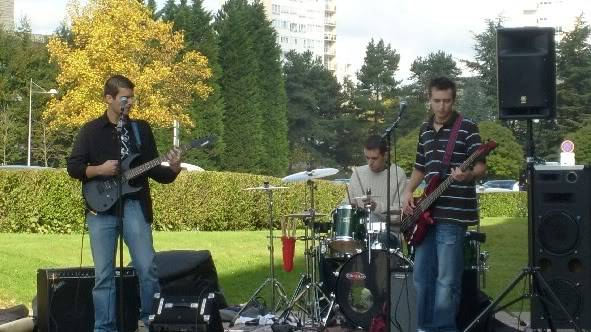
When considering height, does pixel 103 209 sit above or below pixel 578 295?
above

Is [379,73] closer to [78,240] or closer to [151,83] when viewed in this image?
[151,83]

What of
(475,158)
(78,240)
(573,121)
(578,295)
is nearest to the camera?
(475,158)

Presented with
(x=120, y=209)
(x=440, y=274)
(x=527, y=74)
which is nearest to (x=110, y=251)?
(x=120, y=209)

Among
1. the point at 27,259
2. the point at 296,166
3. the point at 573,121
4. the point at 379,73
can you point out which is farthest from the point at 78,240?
the point at 379,73

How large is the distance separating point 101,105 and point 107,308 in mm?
36263

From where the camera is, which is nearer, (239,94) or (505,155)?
(505,155)

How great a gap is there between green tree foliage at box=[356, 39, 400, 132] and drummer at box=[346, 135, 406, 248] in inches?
2846

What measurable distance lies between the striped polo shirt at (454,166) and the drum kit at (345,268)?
110 centimetres

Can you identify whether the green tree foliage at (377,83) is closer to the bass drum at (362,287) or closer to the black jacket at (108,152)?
the bass drum at (362,287)

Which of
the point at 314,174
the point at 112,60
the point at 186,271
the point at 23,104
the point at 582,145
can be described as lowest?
the point at 186,271

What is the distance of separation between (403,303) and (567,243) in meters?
1.70

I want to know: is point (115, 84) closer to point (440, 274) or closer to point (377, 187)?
point (440, 274)

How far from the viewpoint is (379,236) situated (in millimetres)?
10180

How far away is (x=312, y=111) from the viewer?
87562 millimetres
